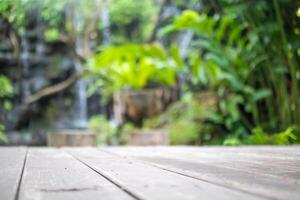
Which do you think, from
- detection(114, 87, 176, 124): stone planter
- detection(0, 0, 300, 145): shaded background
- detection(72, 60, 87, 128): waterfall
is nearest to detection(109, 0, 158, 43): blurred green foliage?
detection(0, 0, 300, 145): shaded background

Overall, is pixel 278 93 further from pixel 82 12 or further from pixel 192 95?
pixel 82 12

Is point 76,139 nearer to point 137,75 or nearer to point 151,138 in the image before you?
point 151,138

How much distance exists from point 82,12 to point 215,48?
5892mm

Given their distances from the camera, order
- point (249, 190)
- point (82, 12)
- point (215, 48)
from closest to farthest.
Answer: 1. point (249, 190)
2. point (215, 48)
3. point (82, 12)

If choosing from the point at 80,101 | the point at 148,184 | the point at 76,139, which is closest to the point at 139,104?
the point at 76,139

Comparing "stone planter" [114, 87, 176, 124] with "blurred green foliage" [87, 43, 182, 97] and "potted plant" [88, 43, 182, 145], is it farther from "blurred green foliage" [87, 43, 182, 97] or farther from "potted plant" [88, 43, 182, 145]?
"blurred green foliage" [87, 43, 182, 97]

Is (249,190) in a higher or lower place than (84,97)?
lower

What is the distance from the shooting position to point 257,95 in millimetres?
4922

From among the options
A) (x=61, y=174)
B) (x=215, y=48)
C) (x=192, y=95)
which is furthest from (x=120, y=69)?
(x=61, y=174)

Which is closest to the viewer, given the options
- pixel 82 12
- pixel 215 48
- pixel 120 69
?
pixel 215 48

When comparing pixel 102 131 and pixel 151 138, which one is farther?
pixel 102 131

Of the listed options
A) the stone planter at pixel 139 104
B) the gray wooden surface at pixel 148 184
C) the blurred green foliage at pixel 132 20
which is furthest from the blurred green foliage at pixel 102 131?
the gray wooden surface at pixel 148 184

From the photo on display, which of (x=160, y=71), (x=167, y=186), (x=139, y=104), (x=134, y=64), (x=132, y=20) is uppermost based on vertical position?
(x=132, y=20)

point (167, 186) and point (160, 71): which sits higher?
point (160, 71)
